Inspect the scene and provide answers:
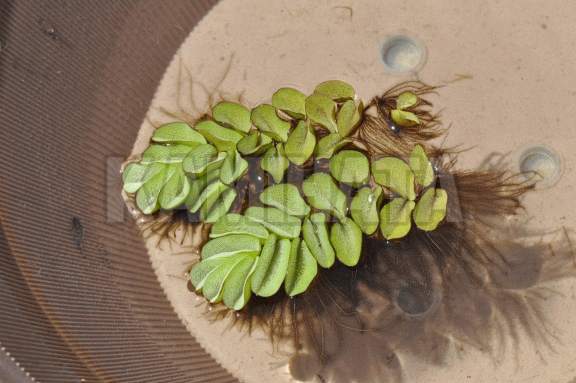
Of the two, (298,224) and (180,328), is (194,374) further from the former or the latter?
(298,224)

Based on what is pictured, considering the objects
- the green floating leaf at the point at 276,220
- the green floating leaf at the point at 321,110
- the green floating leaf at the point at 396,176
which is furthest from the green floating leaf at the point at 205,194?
the green floating leaf at the point at 396,176

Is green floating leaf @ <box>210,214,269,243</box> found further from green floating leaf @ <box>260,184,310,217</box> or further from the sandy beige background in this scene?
the sandy beige background

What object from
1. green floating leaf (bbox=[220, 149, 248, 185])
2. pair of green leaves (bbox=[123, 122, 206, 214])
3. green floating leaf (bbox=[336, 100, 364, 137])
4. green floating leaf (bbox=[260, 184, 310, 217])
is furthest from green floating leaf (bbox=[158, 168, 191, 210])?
green floating leaf (bbox=[336, 100, 364, 137])

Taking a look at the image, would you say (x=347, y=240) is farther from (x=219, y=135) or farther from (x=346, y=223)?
(x=219, y=135)

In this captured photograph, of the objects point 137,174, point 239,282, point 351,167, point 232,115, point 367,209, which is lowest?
point 239,282

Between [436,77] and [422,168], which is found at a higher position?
[436,77]

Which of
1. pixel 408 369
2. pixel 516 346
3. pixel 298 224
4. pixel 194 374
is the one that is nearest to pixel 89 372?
pixel 194 374

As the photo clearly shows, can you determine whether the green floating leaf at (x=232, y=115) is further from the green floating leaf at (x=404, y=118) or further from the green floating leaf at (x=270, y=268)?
the green floating leaf at (x=404, y=118)

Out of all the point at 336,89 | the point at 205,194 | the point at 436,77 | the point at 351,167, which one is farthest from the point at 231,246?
the point at 436,77
